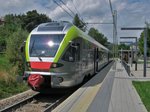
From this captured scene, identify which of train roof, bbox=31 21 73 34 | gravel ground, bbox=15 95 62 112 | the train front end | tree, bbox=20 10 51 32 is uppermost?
tree, bbox=20 10 51 32

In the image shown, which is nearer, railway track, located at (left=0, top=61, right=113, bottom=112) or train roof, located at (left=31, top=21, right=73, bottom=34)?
railway track, located at (left=0, top=61, right=113, bottom=112)

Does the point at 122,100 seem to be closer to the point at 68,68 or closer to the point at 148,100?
the point at 148,100

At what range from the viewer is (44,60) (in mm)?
15031

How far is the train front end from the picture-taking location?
576 inches

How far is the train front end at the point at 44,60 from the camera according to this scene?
14641 mm

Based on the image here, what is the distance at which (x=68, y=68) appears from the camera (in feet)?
50.3

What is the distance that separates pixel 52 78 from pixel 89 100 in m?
2.85

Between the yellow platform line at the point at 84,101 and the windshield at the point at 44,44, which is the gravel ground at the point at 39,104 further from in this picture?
the windshield at the point at 44,44

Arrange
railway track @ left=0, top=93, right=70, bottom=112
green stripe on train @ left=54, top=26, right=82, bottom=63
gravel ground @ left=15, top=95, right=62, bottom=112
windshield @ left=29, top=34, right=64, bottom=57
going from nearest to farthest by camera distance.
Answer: railway track @ left=0, top=93, right=70, bottom=112 → gravel ground @ left=15, top=95, right=62, bottom=112 → green stripe on train @ left=54, top=26, right=82, bottom=63 → windshield @ left=29, top=34, right=64, bottom=57

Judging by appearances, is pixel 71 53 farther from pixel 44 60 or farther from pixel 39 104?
pixel 39 104

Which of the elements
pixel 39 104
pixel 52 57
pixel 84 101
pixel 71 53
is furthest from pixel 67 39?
pixel 84 101

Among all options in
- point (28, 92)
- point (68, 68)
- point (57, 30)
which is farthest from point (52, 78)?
point (28, 92)

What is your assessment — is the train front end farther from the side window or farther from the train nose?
the side window

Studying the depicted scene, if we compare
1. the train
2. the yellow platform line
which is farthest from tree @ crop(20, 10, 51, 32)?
the yellow platform line
